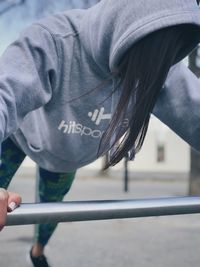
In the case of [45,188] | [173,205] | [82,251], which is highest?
[173,205]

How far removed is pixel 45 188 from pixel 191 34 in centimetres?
63

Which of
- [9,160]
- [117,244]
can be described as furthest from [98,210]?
[117,244]

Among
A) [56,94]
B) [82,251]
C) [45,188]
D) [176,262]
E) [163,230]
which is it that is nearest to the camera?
[56,94]

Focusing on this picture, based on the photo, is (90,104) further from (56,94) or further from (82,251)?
(82,251)

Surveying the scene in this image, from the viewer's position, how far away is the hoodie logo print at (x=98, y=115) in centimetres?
89

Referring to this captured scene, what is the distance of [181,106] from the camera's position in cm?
89

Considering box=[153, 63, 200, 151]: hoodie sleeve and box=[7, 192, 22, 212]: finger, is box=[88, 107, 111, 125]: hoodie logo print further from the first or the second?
box=[7, 192, 22, 212]: finger


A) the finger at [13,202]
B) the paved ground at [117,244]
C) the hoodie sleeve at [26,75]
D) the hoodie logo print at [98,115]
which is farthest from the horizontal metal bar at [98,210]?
the paved ground at [117,244]

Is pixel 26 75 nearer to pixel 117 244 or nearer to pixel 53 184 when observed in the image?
pixel 53 184

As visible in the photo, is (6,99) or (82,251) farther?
(82,251)

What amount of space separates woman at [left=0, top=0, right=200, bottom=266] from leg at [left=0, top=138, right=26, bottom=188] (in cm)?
8

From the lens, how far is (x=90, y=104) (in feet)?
2.89

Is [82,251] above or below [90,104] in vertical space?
below

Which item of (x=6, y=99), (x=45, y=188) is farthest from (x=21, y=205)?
(x=45, y=188)
